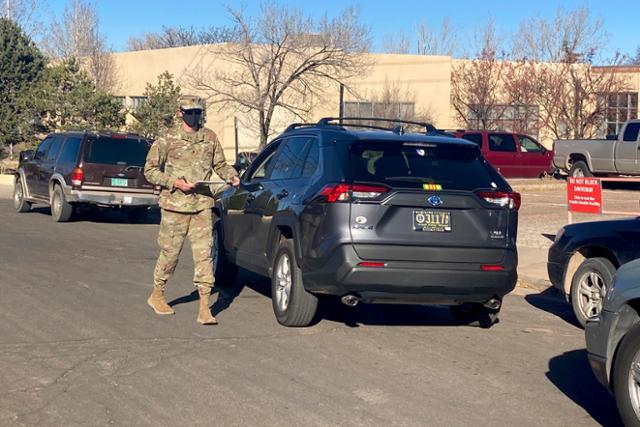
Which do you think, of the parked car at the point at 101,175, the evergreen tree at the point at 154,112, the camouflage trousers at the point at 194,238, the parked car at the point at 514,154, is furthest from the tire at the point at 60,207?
the parked car at the point at 514,154

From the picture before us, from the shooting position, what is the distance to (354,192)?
7.62 meters

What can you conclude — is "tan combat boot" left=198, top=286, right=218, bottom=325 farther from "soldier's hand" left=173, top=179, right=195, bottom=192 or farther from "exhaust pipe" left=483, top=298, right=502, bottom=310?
"exhaust pipe" left=483, top=298, right=502, bottom=310

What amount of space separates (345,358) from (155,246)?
770 cm

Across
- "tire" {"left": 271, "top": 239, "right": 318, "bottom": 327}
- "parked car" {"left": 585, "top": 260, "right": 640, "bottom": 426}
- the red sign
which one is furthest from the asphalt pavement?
the red sign

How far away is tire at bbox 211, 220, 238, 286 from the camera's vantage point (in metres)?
10.5

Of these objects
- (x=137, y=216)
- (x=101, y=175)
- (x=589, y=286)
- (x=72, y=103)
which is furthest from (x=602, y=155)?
(x=589, y=286)

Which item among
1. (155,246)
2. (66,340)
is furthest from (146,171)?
(155,246)

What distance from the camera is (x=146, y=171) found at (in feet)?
27.6

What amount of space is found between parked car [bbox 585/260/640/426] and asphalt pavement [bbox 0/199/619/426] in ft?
1.54

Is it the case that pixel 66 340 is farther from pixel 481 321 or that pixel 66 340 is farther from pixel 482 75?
pixel 482 75

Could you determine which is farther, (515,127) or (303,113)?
(515,127)

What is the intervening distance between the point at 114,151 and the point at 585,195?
8775 millimetres

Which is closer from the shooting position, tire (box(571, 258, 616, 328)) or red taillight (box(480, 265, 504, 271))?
red taillight (box(480, 265, 504, 271))

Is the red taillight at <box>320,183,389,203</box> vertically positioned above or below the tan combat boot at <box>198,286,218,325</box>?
above
